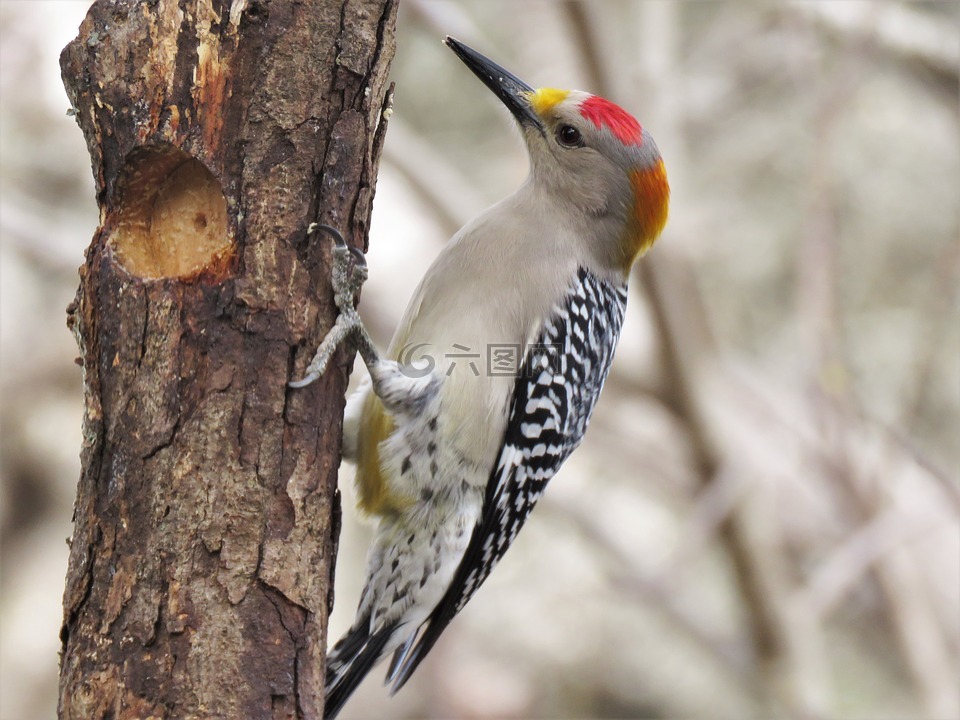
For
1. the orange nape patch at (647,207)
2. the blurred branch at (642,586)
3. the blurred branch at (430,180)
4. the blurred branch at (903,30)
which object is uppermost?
the blurred branch at (903,30)

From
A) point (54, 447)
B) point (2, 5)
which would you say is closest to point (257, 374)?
point (2, 5)

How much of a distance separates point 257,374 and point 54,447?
6.60 m

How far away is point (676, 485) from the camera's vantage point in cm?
670

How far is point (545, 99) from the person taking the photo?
3.78m

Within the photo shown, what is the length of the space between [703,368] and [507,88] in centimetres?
259

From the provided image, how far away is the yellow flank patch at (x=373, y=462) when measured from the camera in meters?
3.18

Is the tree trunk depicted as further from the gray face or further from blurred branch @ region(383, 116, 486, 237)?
blurred branch @ region(383, 116, 486, 237)

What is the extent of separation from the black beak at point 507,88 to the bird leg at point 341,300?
1.35m

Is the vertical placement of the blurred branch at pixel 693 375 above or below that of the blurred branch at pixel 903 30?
below

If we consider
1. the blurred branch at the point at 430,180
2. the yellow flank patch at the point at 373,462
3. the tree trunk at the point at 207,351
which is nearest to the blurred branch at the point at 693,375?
the blurred branch at the point at 430,180

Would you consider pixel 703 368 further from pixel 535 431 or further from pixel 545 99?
pixel 535 431

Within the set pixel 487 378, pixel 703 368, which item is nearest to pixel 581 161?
pixel 487 378

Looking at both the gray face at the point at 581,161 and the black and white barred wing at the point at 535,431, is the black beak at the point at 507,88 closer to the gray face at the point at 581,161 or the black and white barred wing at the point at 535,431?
the gray face at the point at 581,161

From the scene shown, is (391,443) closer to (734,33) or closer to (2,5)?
(2,5)
